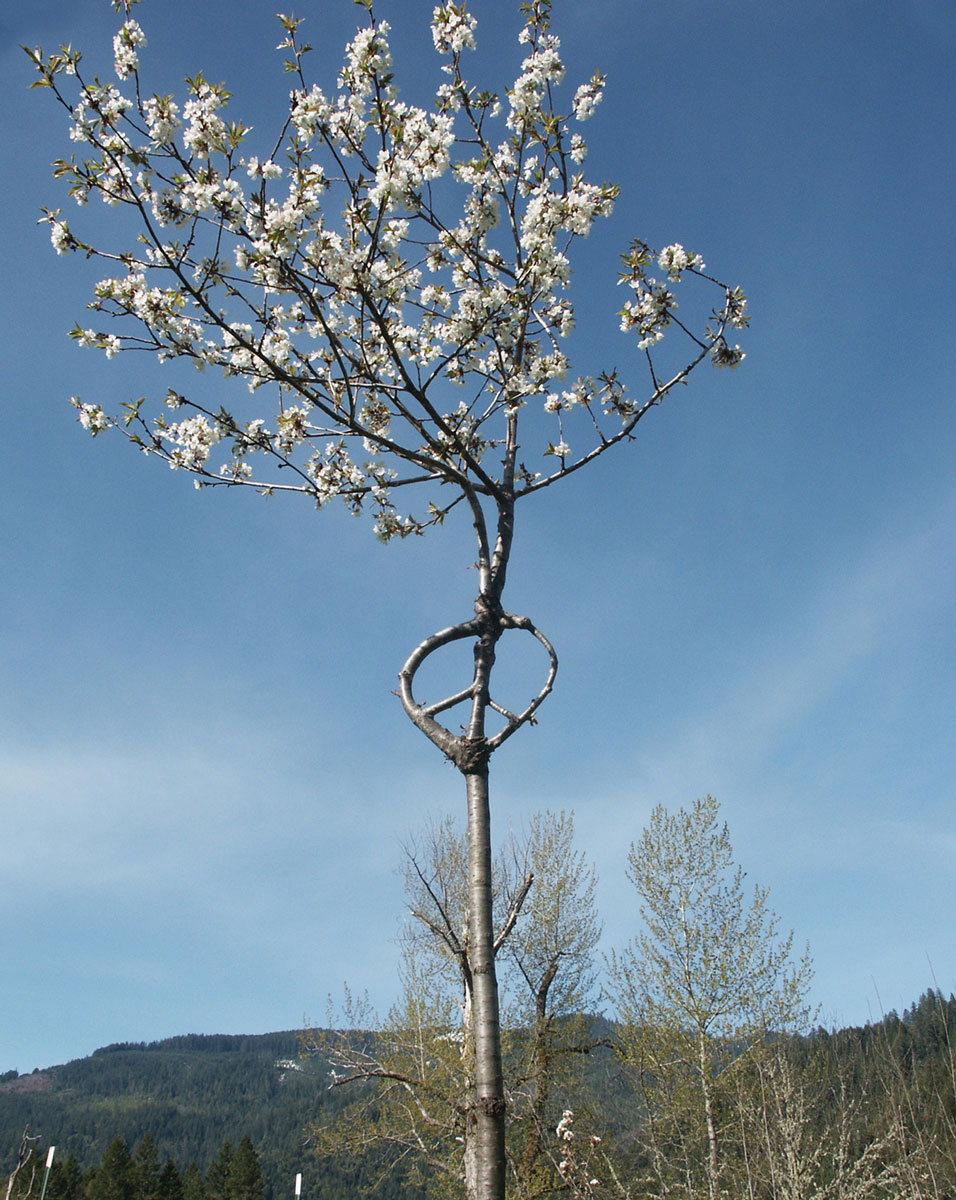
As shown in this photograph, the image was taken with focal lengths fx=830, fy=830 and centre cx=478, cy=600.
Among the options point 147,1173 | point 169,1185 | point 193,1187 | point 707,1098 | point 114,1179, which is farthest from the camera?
point 193,1187

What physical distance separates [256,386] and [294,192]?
3.28 feet

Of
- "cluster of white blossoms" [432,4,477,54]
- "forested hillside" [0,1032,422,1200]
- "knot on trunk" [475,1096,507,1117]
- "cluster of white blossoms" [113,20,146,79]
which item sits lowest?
"forested hillside" [0,1032,422,1200]

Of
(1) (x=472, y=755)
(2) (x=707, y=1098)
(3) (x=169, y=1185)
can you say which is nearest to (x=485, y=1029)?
(1) (x=472, y=755)

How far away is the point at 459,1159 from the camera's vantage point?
51.5 feet

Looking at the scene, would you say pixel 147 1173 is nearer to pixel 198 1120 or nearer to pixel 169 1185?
pixel 169 1185

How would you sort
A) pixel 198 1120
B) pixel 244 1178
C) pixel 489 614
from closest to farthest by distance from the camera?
pixel 489 614, pixel 244 1178, pixel 198 1120

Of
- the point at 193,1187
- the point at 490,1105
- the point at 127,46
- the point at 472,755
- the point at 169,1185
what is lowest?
the point at 193,1187

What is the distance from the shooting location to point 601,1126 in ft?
46.4

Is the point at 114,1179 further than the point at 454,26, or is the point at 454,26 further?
the point at 114,1179

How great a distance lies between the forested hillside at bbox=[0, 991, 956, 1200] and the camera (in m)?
7.52

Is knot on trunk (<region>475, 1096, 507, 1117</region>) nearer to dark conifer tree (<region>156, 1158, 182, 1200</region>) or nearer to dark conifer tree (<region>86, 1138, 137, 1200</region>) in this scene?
dark conifer tree (<region>86, 1138, 137, 1200</region>)

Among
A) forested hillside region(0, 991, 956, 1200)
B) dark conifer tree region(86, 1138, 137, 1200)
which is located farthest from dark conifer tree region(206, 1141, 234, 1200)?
dark conifer tree region(86, 1138, 137, 1200)

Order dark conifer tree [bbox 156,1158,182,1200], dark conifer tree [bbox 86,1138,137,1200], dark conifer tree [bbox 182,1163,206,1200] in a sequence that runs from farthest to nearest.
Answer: dark conifer tree [bbox 182,1163,206,1200], dark conifer tree [bbox 156,1158,182,1200], dark conifer tree [bbox 86,1138,137,1200]

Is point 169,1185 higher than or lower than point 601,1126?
lower
